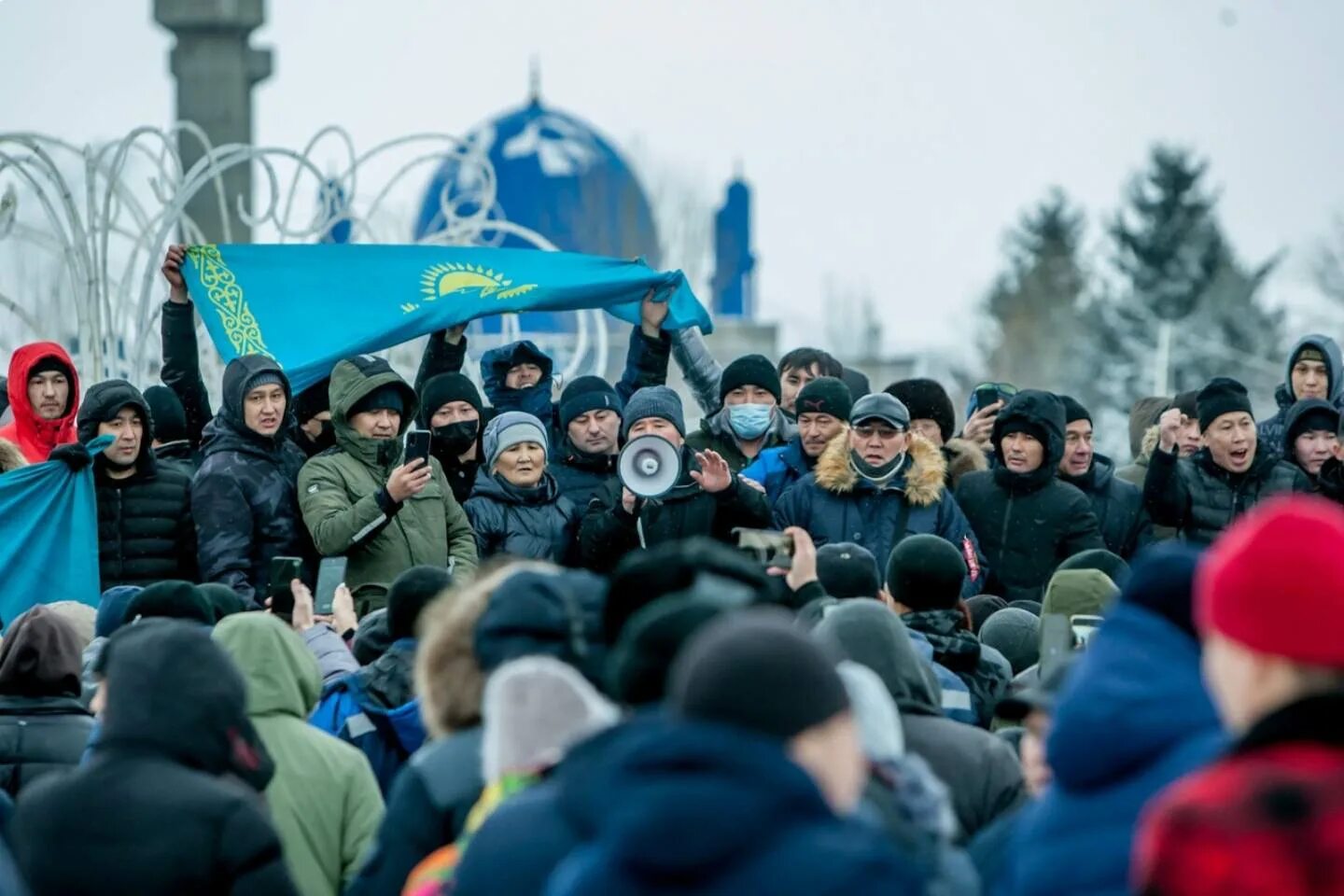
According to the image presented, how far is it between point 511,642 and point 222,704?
2.27 ft

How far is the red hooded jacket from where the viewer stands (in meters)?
11.3

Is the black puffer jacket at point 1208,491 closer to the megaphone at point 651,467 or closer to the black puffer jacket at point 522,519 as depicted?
the megaphone at point 651,467

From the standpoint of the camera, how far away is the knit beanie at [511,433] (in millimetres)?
10578

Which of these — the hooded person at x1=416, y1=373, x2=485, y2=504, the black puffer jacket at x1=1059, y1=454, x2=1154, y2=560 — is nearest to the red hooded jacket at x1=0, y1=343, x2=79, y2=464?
the hooded person at x1=416, y1=373, x2=485, y2=504

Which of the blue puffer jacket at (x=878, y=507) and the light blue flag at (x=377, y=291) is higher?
the light blue flag at (x=377, y=291)

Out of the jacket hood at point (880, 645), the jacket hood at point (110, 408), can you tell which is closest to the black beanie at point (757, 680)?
the jacket hood at point (880, 645)

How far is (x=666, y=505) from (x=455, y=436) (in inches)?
64.5

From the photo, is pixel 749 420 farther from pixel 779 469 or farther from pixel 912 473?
pixel 912 473

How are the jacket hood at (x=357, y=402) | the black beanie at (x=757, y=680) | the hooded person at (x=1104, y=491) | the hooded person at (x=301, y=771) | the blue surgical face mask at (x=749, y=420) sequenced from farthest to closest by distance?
the blue surgical face mask at (x=749, y=420)
the hooded person at (x=1104, y=491)
the jacket hood at (x=357, y=402)
the hooded person at (x=301, y=771)
the black beanie at (x=757, y=680)

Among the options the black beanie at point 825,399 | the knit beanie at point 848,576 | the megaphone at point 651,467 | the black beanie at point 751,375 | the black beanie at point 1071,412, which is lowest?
the knit beanie at point 848,576

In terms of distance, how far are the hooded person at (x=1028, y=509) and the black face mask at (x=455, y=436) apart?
2226 millimetres

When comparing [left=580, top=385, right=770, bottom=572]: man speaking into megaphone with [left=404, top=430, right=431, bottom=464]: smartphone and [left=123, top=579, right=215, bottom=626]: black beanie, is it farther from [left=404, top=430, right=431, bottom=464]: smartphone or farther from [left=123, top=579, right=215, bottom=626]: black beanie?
[left=123, top=579, right=215, bottom=626]: black beanie

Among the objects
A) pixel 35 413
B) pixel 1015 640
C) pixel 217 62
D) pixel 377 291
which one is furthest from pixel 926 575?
pixel 217 62

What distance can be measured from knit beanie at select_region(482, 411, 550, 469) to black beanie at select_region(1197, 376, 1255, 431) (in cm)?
300
